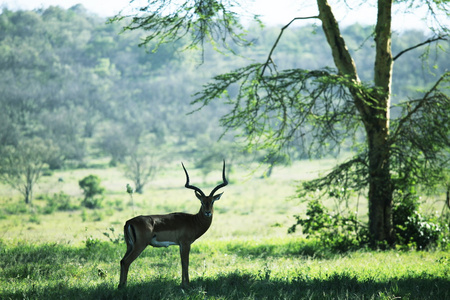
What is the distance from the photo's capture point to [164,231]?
6.01 meters

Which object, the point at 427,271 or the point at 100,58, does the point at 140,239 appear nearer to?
the point at 427,271

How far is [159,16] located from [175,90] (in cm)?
9957

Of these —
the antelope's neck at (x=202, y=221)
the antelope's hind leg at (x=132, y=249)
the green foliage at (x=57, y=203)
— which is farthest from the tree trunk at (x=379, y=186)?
the green foliage at (x=57, y=203)

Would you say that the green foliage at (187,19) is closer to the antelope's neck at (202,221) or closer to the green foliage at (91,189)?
the antelope's neck at (202,221)

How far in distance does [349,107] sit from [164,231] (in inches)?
282

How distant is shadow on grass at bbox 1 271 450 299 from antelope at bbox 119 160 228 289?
287mm

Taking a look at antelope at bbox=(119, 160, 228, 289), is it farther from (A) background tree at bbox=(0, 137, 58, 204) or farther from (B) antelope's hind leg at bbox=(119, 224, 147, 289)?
(A) background tree at bbox=(0, 137, 58, 204)

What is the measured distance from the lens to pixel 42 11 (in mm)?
129125

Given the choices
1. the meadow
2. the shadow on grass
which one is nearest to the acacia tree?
the meadow

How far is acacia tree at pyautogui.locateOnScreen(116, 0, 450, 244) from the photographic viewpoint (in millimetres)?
10766

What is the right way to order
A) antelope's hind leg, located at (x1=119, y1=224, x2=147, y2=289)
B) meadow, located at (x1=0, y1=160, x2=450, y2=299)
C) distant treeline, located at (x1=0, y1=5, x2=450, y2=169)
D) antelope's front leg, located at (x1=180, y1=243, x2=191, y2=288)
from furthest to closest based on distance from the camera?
distant treeline, located at (x1=0, y1=5, x2=450, y2=169), antelope's front leg, located at (x1=180, y1=243, x2=191, y2=288), meadow, located at (x1=0, y1=160, x2=450, y2=299), antelope's hind leg, located at (x1=119, y1=224, x2=147, y2=289)

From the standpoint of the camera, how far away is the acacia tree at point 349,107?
35.3ft

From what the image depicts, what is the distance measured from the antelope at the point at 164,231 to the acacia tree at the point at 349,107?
4.78m

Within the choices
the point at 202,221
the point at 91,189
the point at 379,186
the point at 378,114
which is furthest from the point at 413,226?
the point at 91,189
